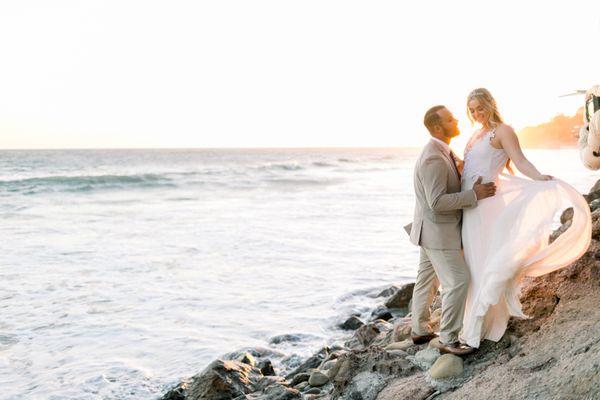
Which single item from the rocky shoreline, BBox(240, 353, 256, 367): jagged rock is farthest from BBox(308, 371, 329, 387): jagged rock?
BBox(240, 353, 256, 367): jagged rock

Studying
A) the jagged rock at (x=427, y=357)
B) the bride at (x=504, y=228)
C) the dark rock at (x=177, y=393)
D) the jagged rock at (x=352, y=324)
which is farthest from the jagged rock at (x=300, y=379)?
the jagged rock at (x=352, y=324)

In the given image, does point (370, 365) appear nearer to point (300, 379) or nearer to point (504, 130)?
point (300, 379)

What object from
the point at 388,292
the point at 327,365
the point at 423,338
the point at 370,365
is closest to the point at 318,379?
the point at 327,365

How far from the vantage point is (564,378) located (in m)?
3.35

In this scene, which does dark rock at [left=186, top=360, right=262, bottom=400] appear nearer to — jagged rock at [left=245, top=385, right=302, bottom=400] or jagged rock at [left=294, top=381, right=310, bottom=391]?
jagged rock at [left=245, top=385, right=302, bottom=400]

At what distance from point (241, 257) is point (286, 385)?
693cm

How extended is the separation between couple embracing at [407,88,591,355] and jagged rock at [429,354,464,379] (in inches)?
2.7

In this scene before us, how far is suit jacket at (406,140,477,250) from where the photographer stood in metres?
4.32

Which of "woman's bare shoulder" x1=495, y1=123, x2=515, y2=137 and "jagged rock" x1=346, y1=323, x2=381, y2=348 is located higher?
"woman's bare shoulder" x1=495, y1=123, x2=515, y2=137

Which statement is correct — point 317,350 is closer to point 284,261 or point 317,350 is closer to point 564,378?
point 564,378

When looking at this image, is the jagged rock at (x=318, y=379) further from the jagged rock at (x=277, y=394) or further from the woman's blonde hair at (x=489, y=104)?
the woman's blonde hair at (x=489, y=104)

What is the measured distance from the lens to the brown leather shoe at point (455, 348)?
425 centimetres

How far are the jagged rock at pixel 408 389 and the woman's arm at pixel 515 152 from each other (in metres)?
1.67

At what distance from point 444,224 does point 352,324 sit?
11.5 feet
